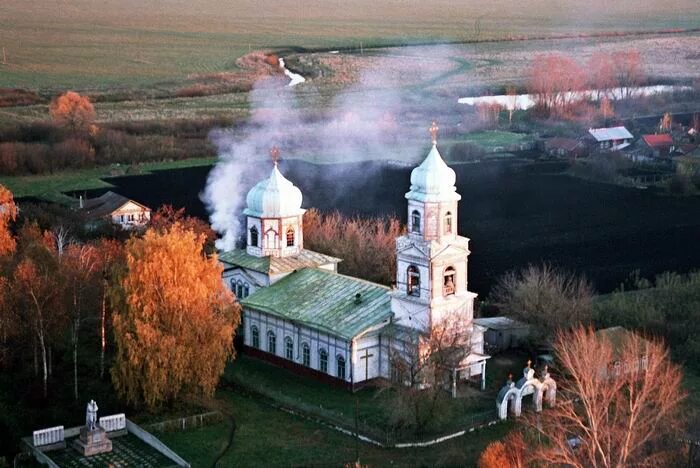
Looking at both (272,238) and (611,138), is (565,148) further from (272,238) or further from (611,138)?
(272,238)

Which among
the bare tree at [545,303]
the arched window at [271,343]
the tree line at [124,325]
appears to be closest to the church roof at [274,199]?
the arched window at [271,343]

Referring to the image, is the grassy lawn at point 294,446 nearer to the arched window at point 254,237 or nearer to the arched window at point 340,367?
the arched window at point 340,367

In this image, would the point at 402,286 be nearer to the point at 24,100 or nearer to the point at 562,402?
the point at 562,402

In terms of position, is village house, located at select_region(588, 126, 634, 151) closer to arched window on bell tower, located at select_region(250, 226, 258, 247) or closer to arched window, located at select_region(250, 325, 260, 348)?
arched window on bell tower, located at select_region(250, 226, 258, 247)

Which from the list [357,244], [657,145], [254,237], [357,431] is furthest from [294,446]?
[657,145]

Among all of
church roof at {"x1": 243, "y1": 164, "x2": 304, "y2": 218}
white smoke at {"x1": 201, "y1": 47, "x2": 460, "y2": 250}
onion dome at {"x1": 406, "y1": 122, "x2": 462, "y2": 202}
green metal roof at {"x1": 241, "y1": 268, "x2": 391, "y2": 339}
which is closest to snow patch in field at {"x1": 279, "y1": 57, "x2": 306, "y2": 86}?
white smoke at {"x1": 201, "y1": 47, "x2": 460, "y2": 250}

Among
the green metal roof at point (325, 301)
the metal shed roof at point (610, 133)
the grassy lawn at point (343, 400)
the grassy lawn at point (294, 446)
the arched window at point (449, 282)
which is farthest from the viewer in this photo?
the metal shed roof at point (610, 133)

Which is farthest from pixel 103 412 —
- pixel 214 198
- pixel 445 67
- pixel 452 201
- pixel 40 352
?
pixel 445 67
